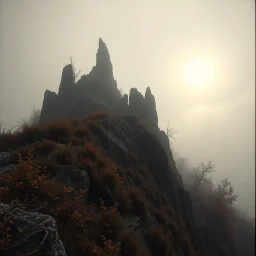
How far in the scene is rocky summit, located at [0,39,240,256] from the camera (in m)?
4.86

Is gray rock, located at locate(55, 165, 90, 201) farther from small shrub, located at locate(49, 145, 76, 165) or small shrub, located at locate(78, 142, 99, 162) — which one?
small shrub, located at locate(78, 142, 99, 162)

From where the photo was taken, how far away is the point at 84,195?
28.2 feet

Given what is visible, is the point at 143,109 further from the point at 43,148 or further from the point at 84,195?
the point at 84,195

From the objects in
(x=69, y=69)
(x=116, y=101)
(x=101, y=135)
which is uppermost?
(x=69, y=69)

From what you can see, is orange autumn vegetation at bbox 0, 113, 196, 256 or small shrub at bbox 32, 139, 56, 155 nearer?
orange autumn vegetation at bbox 0, 113, 196, 256

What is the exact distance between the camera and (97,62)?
50750 millimetres

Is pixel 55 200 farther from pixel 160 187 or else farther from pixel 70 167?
pixel 160 187

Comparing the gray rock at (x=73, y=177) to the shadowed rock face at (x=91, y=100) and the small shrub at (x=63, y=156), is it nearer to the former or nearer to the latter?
the small shrub at (x=63, y=156)

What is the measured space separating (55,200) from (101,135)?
421 inches

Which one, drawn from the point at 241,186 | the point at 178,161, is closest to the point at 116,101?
the point at 178,161

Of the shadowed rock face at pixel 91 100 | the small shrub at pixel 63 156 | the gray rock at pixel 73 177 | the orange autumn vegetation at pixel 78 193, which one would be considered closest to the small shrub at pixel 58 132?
the orange autumn vegetation at pixel 78 193

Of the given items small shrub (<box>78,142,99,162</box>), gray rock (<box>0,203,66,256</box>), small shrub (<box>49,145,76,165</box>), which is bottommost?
gray rock (<box>0,203,66,256</box>)

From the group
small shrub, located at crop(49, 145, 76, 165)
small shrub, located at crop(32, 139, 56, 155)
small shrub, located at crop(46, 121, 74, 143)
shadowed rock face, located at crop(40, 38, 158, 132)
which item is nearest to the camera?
small shrub, located at crop(49, 145, 76, 165)

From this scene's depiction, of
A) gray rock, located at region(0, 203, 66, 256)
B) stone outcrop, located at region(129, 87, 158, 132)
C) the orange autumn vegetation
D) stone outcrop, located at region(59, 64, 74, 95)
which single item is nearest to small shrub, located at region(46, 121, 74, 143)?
the orange autumn vegetation
